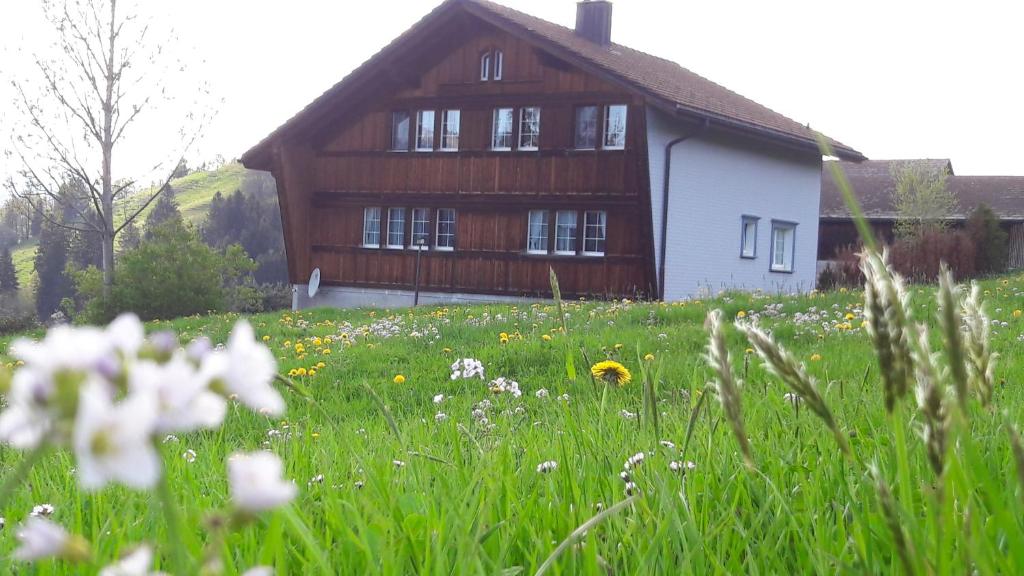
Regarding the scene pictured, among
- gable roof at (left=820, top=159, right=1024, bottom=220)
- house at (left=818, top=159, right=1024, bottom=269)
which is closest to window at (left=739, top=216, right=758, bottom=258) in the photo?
house at (left=818, top=159, right=1024, bottom=269)

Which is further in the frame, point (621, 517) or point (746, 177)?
point (746, 177)

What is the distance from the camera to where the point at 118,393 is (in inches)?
19.9

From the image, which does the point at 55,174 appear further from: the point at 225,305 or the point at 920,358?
the point at 920,358

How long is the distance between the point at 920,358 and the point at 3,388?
710 mm

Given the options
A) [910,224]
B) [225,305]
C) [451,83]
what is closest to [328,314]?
[451,83]

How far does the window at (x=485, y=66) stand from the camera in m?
24.6

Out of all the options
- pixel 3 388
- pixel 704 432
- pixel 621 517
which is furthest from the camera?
pixel 704 432

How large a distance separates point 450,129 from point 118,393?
2507cm

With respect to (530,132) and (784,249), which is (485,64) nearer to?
(530,132)

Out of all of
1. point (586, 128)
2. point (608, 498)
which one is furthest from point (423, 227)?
point (608, 498)

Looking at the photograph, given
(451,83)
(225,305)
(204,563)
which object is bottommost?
(225,305)

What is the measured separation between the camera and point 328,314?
1883 cm

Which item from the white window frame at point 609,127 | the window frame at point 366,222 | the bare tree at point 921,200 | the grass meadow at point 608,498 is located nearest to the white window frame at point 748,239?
the white window frame at point 609,127

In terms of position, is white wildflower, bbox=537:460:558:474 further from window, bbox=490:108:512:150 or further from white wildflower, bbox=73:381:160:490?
window, bbox=490:108:512:150
